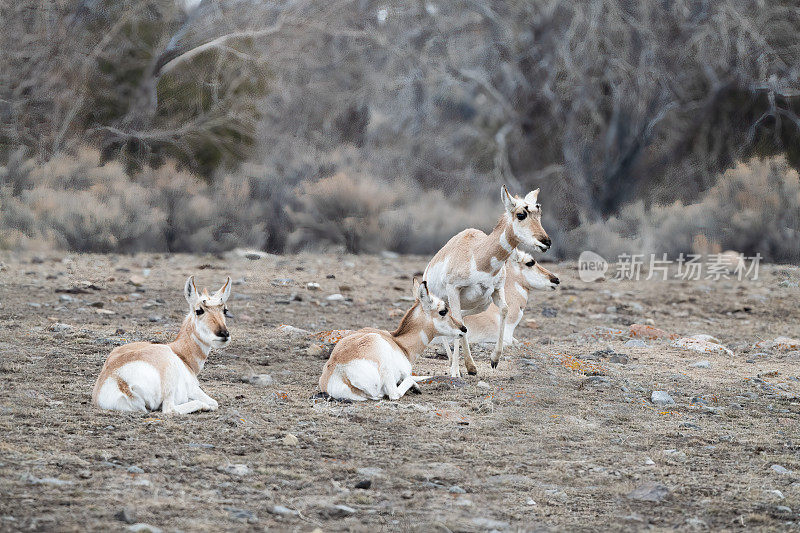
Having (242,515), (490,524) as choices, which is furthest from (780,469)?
(242,515)

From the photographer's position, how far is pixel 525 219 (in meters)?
8.18

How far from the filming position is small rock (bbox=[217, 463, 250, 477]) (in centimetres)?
523

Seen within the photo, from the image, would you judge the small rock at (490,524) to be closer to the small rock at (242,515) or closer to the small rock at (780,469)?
the small rock at (242,515)

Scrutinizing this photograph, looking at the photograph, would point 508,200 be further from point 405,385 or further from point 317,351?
point 317,351

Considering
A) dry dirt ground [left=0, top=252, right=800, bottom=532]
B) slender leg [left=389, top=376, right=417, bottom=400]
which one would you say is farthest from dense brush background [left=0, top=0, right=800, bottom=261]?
slender leg [left=389, top=376, right=417, bottom=400]

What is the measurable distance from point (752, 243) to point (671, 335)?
952cm

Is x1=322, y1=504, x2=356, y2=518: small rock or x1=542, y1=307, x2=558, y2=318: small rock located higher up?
x1=322, y1=504, x2=356, y2=518: small rock

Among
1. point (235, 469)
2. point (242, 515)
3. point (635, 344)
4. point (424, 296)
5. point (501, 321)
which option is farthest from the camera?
point (635, 344)

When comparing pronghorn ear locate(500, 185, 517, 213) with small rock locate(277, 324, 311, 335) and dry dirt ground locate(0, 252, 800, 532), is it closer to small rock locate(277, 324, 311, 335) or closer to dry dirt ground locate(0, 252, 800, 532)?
dry dirt ground locate(0, 252, 800, 532)

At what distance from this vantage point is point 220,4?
904 inches

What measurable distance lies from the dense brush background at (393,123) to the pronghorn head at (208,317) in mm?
9698

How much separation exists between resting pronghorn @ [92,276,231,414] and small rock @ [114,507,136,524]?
1.89m

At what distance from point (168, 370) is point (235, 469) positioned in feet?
4.19

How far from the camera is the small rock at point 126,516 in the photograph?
4301mm
